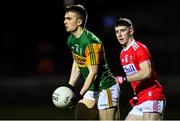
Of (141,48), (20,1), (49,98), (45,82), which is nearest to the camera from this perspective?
(141,48)

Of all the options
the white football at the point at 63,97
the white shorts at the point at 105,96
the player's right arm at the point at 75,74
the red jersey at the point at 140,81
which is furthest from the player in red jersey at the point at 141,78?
the player's right arm at the point at 75,74

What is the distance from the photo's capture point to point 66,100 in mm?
8664

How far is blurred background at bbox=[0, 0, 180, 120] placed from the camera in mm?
22148

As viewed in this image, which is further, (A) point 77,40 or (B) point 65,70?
(B) point 65,70

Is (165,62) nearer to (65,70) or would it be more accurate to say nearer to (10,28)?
(65,70)

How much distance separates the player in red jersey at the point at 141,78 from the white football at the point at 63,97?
80 cm

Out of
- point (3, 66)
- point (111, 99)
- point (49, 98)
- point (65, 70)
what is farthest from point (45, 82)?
point (111, 99)

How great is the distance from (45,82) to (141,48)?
49.6 ft

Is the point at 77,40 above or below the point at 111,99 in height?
above

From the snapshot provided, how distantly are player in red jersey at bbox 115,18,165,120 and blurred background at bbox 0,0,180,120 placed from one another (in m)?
9.79

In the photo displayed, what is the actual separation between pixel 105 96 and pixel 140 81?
80 cm

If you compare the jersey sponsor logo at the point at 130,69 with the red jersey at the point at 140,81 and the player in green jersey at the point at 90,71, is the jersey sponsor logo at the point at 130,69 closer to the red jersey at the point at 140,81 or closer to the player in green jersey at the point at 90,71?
the red jersey at the point at 140,81

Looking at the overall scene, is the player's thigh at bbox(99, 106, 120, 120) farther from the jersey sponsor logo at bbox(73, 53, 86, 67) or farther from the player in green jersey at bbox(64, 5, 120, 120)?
the jersey sponsor logo at bbox(73, 53, 86, 67)

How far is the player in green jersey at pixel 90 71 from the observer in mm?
8719
